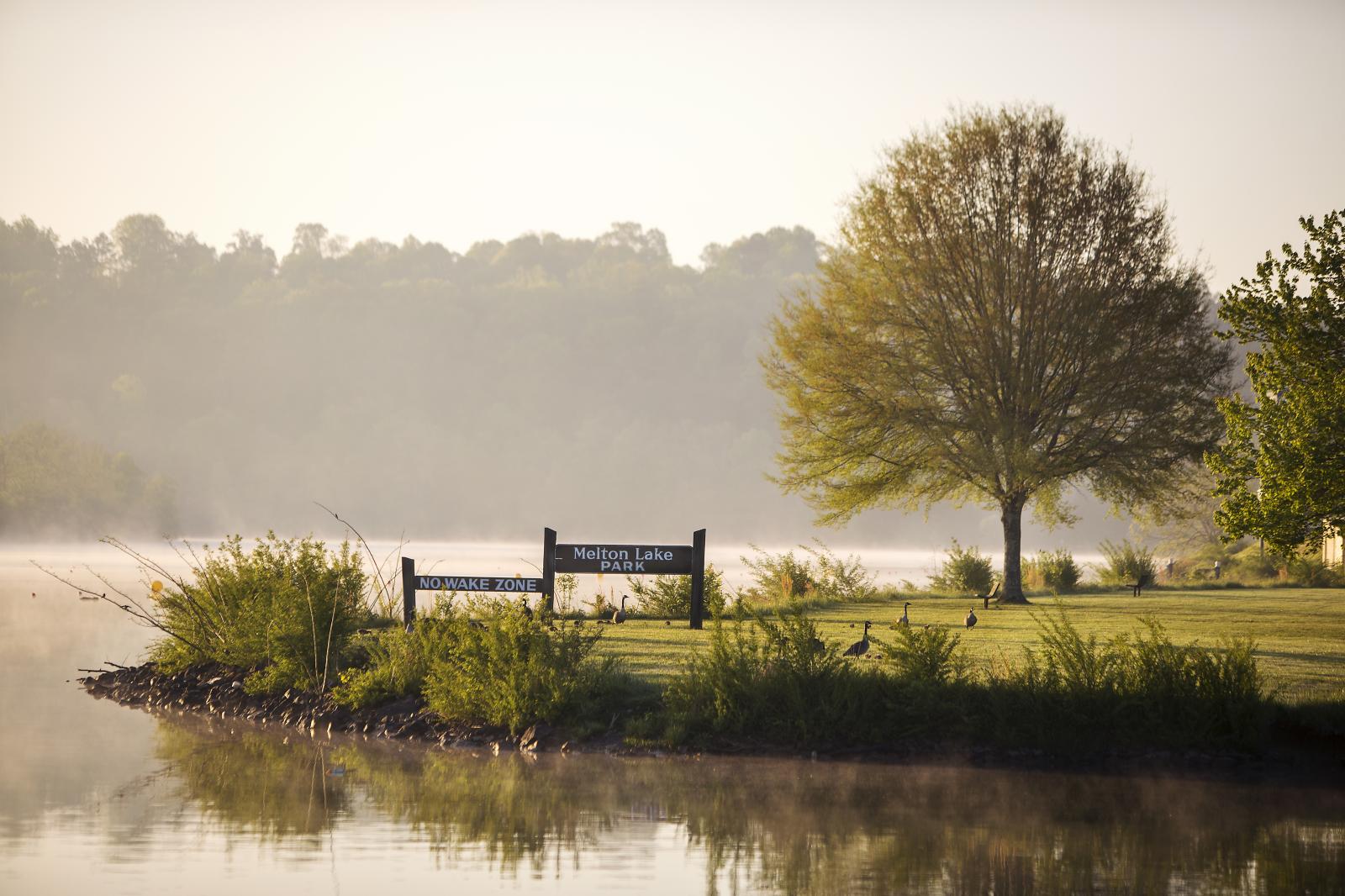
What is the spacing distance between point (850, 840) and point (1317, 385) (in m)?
11.9

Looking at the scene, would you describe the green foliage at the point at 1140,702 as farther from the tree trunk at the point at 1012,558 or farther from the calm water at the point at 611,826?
the tree trunk at the point at 1012,558

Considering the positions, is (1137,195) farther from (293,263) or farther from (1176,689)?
(293,263)

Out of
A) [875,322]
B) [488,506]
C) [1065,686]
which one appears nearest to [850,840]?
[1065,686]

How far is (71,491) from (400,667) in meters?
95.6

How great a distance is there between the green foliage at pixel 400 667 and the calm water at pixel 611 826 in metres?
1.33

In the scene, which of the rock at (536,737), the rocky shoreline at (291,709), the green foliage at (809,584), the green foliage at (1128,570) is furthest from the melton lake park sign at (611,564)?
the green foliage at (1128,570)

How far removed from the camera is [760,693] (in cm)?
1559

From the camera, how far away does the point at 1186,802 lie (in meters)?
12.9

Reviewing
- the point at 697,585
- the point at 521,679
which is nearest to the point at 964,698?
the point at 521,679

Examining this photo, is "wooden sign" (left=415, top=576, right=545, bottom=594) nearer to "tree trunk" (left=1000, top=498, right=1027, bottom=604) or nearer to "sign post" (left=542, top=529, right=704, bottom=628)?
"sign post" (left=542, top=529, right=704, bottom=628)

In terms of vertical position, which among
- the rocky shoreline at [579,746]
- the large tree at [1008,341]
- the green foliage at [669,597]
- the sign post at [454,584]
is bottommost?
the rocky shoreline at [579,746]

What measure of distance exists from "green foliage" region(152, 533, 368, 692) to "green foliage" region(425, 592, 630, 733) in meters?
2.43

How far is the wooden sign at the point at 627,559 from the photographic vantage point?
23641 millimetres

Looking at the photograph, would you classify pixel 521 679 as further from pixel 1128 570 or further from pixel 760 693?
pixel 1128 570
